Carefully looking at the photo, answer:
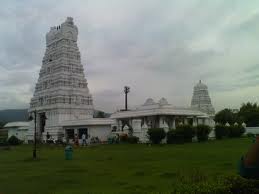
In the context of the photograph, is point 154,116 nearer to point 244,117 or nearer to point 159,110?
point 159,110

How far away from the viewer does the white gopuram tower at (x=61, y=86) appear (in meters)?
55.9

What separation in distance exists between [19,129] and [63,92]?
17.3 meters

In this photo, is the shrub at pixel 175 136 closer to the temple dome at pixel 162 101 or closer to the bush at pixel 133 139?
the bush at pixel 133 139

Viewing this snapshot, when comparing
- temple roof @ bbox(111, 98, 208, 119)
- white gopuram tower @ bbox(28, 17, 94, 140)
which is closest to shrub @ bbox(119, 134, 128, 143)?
temple roof @ bbox(111, 98, 208, 119)

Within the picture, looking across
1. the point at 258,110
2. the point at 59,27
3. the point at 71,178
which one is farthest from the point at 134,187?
the point at 258,110

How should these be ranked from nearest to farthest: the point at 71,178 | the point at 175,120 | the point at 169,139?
the point at 71,178, the point at 169,139, the point at 175,120

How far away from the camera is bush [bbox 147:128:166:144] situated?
123 feet

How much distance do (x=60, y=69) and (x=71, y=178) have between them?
43608mm

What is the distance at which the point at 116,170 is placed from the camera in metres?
16.1

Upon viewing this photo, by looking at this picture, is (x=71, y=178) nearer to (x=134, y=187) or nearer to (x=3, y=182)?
(x=3, y=182)

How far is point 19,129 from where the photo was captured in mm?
67562

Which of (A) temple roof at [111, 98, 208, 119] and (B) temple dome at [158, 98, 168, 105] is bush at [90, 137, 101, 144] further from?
(B) temple dome at [158, 98, 168, 105]

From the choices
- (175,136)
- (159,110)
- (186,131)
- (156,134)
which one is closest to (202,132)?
(186,131)

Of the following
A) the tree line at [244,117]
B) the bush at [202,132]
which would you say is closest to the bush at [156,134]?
the bush at [202,132]
